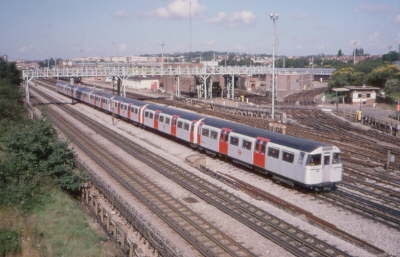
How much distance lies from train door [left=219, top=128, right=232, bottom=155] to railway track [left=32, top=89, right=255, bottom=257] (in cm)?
561

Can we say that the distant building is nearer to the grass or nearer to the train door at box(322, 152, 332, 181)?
the train door at box(322, 152, 332, 181)

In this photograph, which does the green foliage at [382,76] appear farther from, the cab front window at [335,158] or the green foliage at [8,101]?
the green foliage at [8,101]

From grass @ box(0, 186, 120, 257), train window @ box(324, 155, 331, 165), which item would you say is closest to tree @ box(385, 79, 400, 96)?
train window @ box(324, 155, 331, 165)

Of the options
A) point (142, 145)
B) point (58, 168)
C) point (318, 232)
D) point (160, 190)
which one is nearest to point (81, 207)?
point (58, 168)

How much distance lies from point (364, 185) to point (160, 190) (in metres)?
11.2

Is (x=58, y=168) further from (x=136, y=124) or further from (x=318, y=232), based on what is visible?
(x=136, y=124)

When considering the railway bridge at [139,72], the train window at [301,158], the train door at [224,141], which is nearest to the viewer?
the train window at [301,158]

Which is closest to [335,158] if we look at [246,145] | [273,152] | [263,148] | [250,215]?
[273,152]

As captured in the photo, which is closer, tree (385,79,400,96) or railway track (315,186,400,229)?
railway track (315,186,400,229)

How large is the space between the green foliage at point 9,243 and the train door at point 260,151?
1284cm

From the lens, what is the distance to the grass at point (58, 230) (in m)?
13.8

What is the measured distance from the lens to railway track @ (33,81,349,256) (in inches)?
546

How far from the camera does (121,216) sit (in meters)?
17.6

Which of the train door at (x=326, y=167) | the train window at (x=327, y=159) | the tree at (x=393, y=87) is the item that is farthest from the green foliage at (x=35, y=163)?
the tree at (x=393, y=87)
